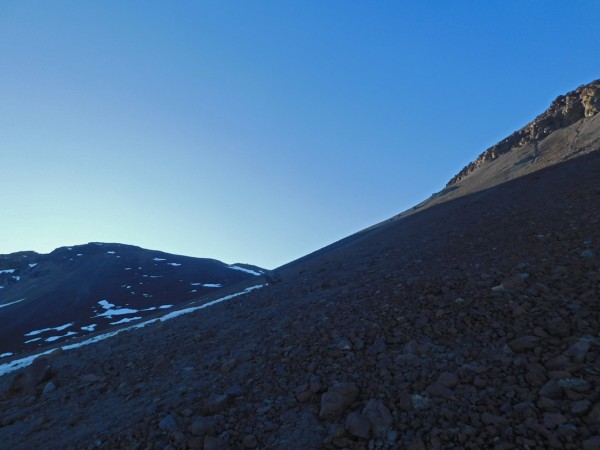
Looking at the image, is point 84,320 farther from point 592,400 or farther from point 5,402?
point 592,400

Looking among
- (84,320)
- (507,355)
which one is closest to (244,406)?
(507,355)

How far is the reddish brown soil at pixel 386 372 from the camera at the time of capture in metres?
4.16

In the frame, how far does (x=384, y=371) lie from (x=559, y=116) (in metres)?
49.5

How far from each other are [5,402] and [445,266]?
1335 centimetres

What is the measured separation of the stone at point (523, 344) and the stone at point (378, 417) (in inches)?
→ 88.9

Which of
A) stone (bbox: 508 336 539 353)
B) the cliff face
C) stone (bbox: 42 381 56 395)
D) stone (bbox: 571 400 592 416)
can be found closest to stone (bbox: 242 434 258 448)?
stone (bbox: 571 400 592 416)

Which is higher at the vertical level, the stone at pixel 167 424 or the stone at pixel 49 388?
the stone at pixel 49 388

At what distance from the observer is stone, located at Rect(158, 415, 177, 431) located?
5422 mm

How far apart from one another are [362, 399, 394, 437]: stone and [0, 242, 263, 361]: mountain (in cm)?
4740

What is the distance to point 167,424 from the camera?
5.53 m

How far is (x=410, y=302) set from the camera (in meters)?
8.42

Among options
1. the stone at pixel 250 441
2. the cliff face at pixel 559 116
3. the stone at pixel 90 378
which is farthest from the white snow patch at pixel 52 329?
the cliff face at pixel 559 116

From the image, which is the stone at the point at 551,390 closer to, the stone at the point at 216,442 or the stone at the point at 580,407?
the stone at the point at 580,407

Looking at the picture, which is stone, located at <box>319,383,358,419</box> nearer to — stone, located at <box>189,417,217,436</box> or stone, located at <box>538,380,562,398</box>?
stone, located at <box>189,417,217,436</box>
